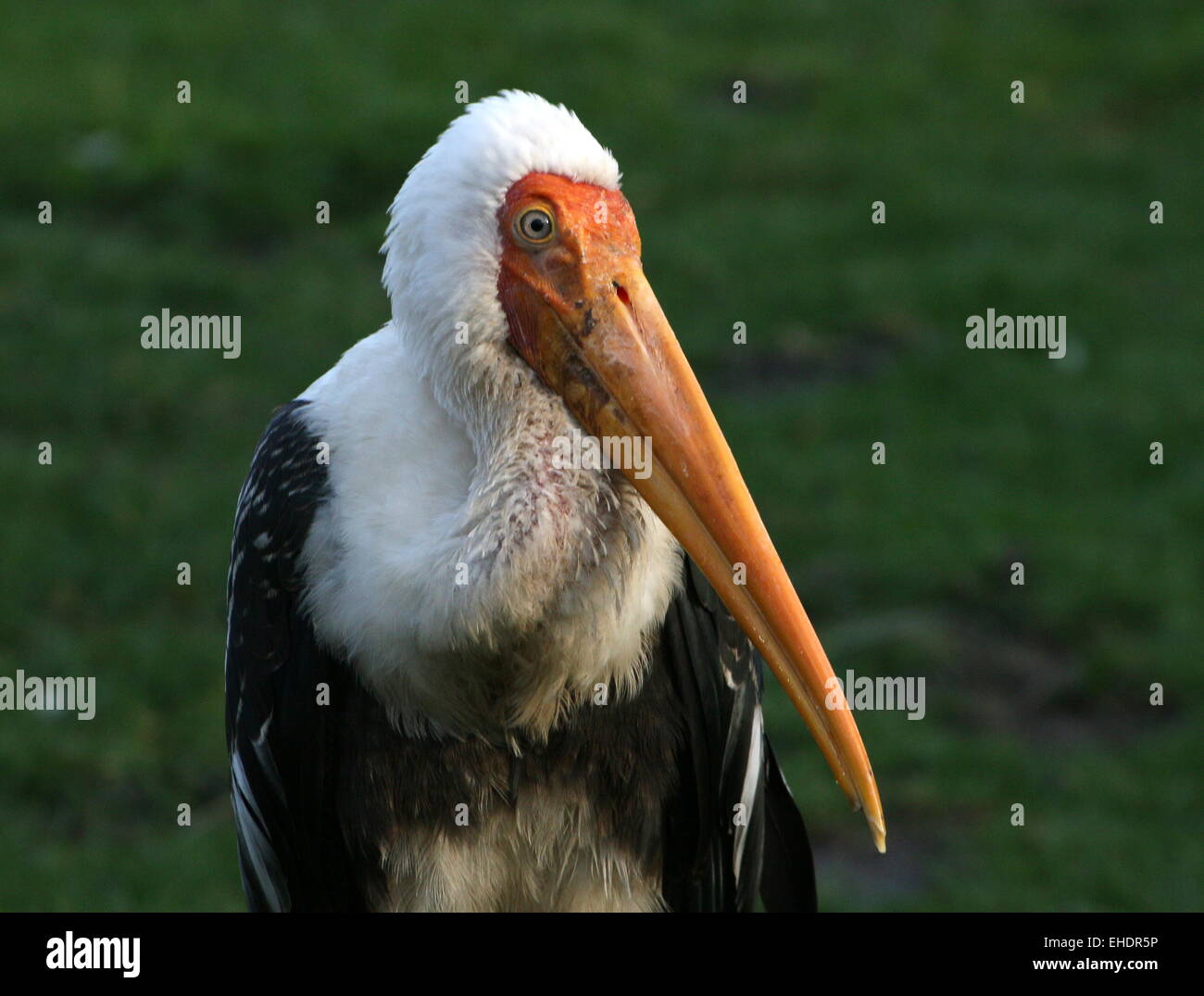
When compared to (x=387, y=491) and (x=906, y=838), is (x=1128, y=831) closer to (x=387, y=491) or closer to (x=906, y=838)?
(x=906, y=838)

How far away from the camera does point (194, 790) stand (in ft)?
22.1

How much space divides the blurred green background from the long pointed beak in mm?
2544

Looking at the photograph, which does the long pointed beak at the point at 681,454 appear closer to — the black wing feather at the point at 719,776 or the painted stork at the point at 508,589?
Result: the painted stork at the point at 508,589

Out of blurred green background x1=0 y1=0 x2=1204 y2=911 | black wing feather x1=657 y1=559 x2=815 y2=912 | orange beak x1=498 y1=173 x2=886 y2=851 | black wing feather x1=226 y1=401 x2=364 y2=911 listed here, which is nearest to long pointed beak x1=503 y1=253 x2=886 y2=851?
orange beak x1=498 y1=173 x2=886 y2=851

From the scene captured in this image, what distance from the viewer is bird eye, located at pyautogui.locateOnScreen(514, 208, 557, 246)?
404 centimetres

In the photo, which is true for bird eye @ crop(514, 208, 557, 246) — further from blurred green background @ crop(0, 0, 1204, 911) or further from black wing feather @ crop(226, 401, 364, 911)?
blurred green background @ crop(0, 0, 1204, 911)

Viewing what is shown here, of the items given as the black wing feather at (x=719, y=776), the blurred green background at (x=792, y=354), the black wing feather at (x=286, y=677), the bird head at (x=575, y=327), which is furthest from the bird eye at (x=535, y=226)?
the blurred green background at (x=792, y=354)

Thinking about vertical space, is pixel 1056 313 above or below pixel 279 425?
above

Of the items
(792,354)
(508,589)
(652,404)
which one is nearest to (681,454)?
(652,404)

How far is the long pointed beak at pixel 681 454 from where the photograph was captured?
3941mm

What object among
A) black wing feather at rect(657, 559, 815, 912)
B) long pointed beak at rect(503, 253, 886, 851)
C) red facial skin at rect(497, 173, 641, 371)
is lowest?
black wing feather at rect(657, 559, 815, 912)

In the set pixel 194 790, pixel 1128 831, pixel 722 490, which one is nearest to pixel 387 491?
pixel 722 490

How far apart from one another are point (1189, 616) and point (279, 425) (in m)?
4.49

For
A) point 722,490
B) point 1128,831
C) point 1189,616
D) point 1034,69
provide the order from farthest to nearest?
point 1034,69
point 1189,616
point 1128,831
point 722,490
